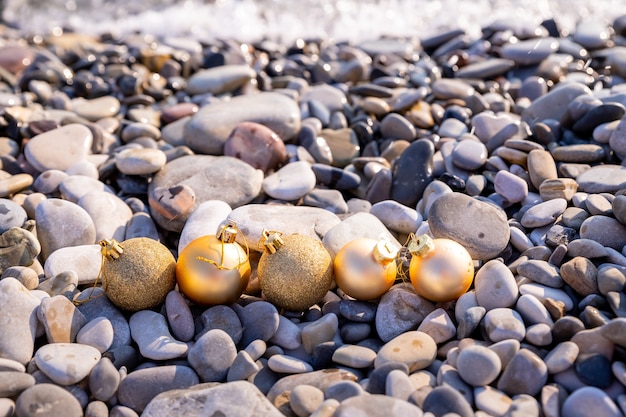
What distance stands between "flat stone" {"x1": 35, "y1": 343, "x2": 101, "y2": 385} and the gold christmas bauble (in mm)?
239

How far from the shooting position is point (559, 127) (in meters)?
3.32

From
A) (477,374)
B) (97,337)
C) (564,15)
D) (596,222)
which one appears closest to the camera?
(477,374)

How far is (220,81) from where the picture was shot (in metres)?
4.30

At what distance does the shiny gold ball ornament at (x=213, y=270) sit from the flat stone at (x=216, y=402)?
0.41m

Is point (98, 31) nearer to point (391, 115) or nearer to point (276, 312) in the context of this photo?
point (391, 115)

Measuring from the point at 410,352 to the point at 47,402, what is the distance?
1141 mm

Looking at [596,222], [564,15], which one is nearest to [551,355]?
[596,222]

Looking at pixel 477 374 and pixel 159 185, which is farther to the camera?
pixel 159 185

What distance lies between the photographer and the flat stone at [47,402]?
1.90 meters

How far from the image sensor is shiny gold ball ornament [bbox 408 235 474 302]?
7.36 feet

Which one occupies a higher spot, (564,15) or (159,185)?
(564,15)

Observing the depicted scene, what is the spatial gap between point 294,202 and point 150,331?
1.06 m

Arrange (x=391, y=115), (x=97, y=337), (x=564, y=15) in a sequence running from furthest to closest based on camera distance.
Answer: (x=564, y=15), (x=391, y=115), (x=97, y=337)

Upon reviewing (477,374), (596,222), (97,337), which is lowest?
(97,337)
